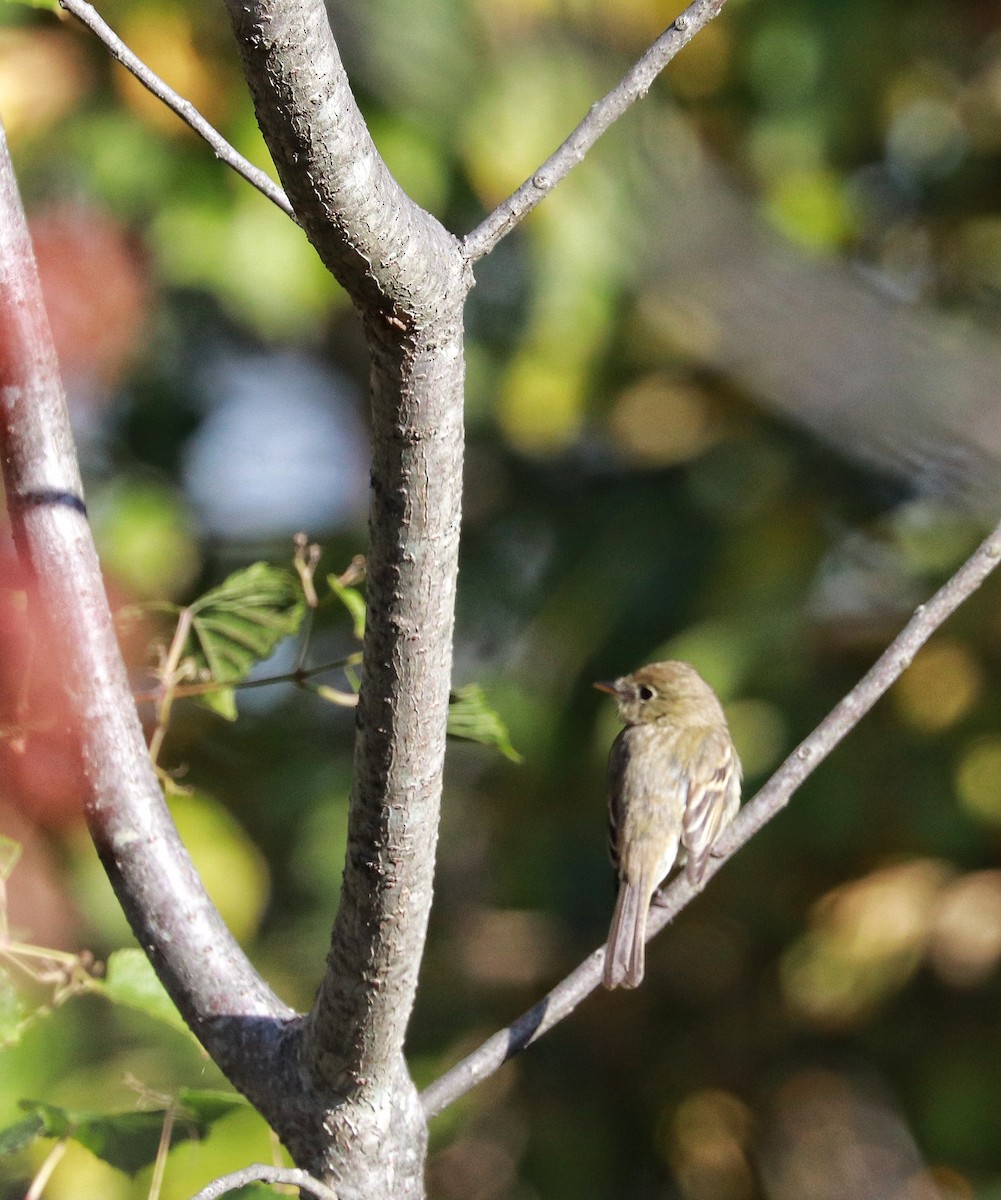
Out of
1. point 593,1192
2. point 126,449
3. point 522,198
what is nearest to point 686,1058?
point 593,1192

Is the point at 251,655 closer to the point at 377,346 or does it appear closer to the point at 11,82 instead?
Answer: the point at 377,346

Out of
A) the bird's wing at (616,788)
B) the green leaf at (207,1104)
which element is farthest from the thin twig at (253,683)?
the bird's wing at (616,788)

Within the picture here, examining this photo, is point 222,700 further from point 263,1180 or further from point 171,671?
point 263,1180

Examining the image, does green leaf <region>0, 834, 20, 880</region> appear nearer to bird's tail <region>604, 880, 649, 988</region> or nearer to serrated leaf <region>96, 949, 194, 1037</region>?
serrated leaf <region>96, 949, 194, 1037</region>

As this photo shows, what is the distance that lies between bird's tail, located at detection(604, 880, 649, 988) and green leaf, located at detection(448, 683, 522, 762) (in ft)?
0.87

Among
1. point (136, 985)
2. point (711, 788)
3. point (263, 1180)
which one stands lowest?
point (263, 1180)

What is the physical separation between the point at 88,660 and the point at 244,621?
15.0 inches

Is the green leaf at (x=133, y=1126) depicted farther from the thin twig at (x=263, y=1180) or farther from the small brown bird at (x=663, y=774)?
the small brown bird at (x=663, y=774)

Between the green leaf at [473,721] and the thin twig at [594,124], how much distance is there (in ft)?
2.15

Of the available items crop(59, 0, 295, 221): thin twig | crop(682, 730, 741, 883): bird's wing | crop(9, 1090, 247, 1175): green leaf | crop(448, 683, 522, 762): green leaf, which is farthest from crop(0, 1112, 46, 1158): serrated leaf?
crop(682, 730, 741, 883): bird's wing

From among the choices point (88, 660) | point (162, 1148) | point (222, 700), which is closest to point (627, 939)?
point (222, 700)

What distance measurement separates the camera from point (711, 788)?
2.66 metres

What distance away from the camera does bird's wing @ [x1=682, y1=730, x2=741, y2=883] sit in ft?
8.26

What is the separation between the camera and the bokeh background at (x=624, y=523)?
8.26ft
